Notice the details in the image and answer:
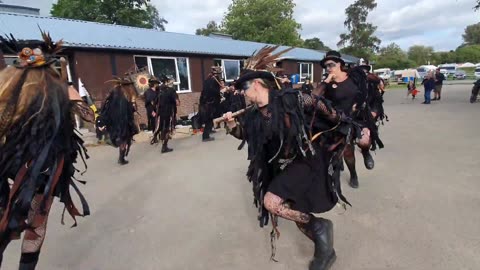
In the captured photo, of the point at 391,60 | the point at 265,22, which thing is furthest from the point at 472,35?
the point at 265,22

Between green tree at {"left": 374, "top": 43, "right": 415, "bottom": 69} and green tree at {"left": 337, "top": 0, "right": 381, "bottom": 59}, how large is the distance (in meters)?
9.62

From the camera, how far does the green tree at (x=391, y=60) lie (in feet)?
205

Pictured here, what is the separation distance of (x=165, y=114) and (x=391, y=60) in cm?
6431

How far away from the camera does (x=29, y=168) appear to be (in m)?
2.14

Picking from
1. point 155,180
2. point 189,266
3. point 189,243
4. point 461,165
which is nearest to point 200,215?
point 189,243

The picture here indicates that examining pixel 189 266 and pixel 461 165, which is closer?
pixel 189 266

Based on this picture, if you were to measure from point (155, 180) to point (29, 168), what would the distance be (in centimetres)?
347

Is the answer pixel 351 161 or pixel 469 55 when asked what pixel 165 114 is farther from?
pixel 469 55

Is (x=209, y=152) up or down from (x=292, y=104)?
down

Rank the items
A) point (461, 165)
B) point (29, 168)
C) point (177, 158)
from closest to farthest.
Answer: point (29, 168), point (461, 165), point (177, 158)

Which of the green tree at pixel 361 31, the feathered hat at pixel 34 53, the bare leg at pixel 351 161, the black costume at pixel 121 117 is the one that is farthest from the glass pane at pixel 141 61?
the green tree at pixel 361 31

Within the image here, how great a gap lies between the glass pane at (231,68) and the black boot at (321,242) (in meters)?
14.6

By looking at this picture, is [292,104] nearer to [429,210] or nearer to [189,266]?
[189,266]

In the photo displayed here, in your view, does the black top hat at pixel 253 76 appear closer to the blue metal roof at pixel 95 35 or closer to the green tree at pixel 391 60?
the blue metal roof at pixel 95 35
